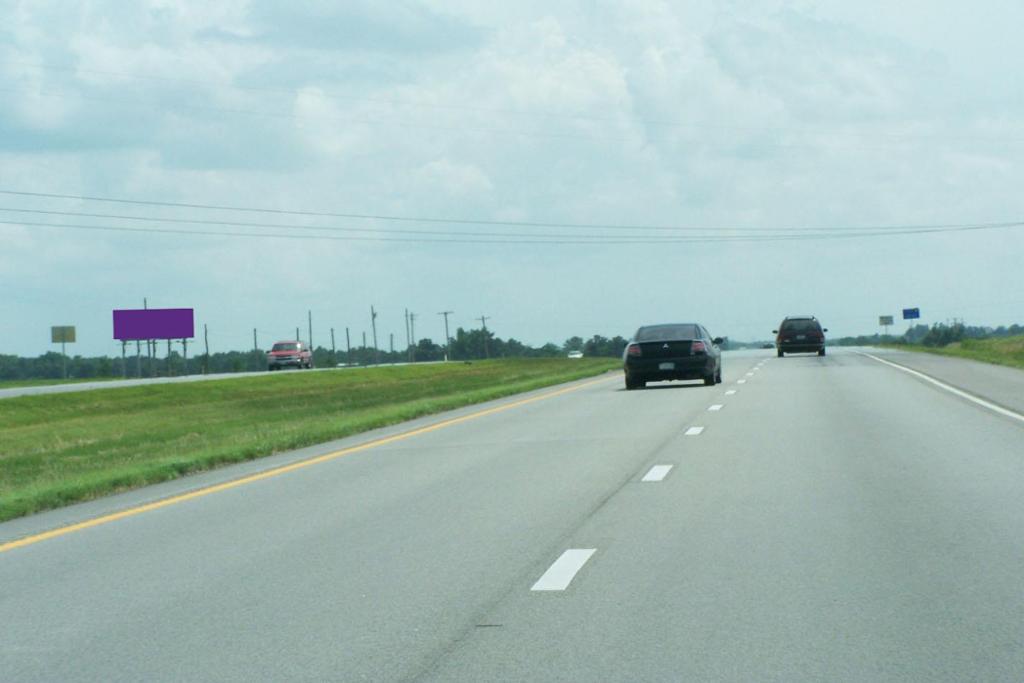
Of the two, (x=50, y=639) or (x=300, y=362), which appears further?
(x=300, y=362)

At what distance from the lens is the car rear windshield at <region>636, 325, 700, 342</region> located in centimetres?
3534

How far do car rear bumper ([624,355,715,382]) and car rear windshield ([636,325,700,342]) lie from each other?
0.56m

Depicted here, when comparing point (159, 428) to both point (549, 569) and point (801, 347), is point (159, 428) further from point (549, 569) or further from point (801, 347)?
point (801, 347)

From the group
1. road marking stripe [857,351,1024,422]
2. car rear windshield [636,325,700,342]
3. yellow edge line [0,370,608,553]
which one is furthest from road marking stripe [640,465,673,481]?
car rear windshield [636,325,700,342]

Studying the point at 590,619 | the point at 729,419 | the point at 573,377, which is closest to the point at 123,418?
the point at 573,377

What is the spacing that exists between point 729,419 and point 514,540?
41.8ft

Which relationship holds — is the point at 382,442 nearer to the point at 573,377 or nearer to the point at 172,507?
the point at 172,507

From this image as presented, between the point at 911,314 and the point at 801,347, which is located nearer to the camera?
the point at 801,347

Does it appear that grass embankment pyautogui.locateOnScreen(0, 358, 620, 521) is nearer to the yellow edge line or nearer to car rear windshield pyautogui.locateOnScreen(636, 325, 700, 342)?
the yellow edge line

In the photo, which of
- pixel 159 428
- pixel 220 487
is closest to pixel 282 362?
pixel 159 428

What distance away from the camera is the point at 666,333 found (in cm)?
3581

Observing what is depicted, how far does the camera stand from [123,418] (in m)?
44.5

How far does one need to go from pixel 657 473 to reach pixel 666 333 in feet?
69.6

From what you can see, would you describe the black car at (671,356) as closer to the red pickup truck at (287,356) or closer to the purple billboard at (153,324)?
the red pickup truck at (287,356)
